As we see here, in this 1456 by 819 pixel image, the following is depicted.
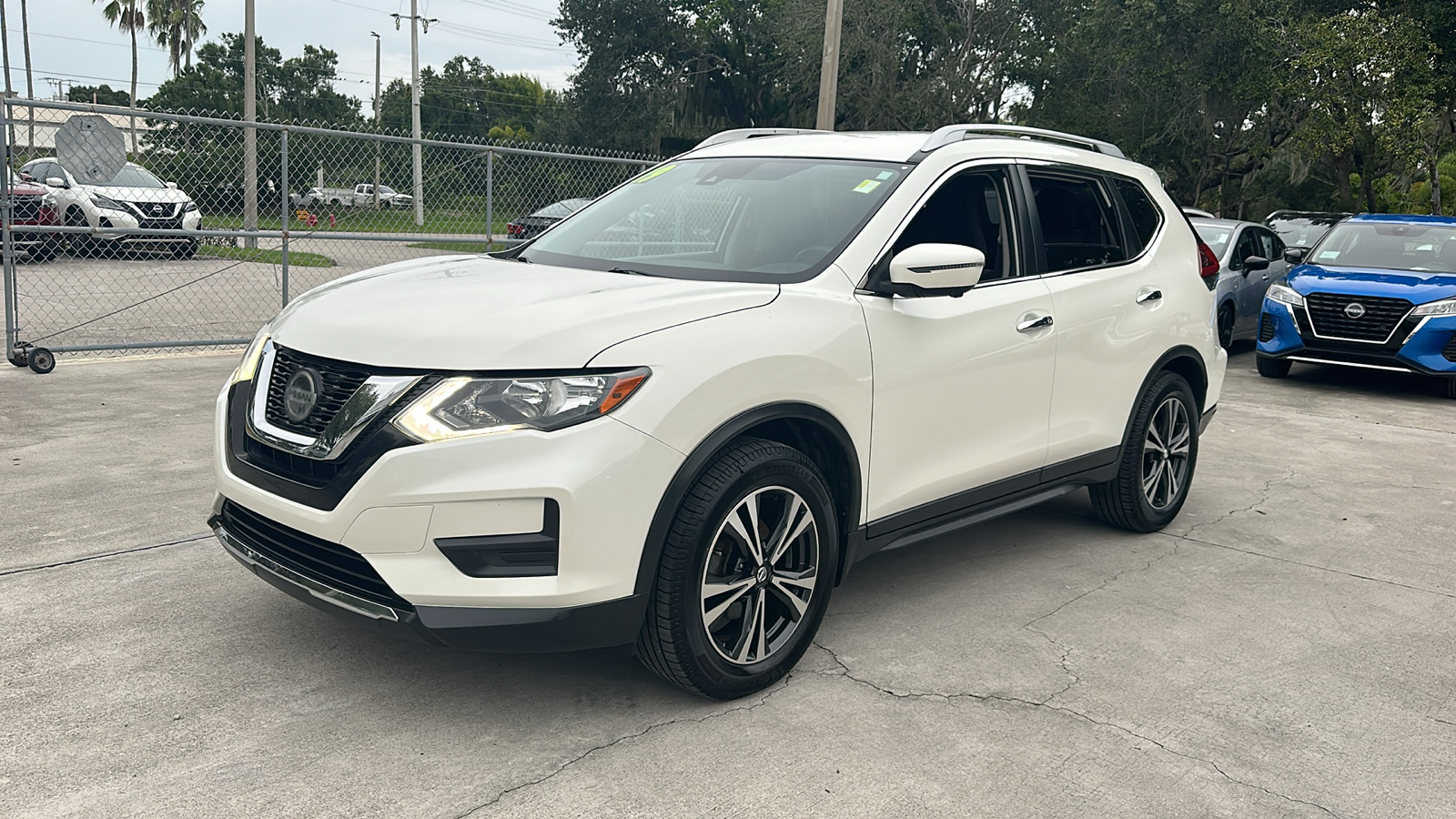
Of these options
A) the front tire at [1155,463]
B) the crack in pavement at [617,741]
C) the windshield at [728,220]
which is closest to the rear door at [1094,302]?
the front tire at [1155,463]

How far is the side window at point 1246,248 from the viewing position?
40.8 feet

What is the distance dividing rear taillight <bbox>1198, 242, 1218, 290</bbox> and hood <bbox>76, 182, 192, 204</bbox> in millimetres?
7911

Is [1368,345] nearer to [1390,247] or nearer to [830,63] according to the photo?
[1390,247]

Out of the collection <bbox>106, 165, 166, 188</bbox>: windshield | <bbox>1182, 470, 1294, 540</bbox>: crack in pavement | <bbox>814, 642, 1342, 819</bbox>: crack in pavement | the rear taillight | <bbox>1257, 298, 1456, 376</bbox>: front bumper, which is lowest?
<bbox>814, 642, 1342, 819</bbox>: crack in pavement

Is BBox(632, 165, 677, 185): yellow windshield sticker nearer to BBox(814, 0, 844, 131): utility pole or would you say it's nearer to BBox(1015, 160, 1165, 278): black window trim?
BBox(1015, 160, 1165, 278): black window trim

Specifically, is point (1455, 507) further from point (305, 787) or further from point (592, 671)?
point (305, 787)

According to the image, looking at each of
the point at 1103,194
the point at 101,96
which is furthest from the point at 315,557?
the point at 101,96

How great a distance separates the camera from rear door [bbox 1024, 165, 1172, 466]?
4781 mm

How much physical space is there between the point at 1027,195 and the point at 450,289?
2413 millimetres

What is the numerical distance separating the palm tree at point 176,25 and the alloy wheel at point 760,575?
5912 cm

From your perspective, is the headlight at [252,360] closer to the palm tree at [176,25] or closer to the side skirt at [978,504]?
the side skirt at [978,504]

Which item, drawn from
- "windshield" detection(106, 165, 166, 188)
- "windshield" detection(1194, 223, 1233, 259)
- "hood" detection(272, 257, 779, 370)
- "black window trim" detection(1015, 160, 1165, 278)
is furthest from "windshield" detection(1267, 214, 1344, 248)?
"hood" detection(272, 257, 779, 370)

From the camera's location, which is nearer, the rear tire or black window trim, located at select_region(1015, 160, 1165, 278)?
black window trim, located at select_region(1015, 160, 1165, 278)

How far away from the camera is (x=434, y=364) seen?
3072 mm
